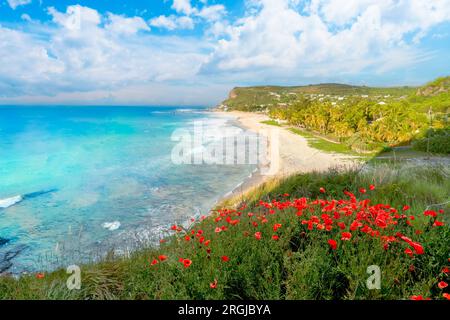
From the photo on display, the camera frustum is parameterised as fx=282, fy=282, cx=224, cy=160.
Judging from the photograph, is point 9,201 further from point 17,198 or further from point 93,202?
point 93,202

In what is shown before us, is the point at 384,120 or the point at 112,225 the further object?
the point at 384,120

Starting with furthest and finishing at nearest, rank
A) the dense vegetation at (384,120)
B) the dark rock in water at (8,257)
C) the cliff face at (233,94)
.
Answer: the cliff face at (233,94) → the dense vegetation at (384,120) → the dark rock in water at (8,257)

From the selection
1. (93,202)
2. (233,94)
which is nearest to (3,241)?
(93,202)

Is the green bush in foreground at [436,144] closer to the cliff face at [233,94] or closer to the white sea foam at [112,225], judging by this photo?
the white sea foam at [112,225]

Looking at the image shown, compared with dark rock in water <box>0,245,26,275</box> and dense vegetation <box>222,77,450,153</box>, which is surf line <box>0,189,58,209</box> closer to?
dark rock in water <box>0,245,26,275</box>

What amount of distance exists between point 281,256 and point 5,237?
35.7 ft

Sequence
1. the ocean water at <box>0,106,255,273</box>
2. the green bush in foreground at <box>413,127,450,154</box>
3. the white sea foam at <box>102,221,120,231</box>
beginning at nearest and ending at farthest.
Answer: the ocean water at <box>0,106,255,273</box> → the white sea foam at <box>102,221,120,231</box> → the green bush in foreground at <box>413,127,450,154</box>

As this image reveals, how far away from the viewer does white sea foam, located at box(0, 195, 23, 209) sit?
13.6m

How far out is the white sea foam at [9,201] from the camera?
44.7 feet

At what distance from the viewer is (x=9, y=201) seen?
1435 centimetres

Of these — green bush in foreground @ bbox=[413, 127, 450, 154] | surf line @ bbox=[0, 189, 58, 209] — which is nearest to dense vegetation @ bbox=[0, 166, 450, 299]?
surf line @ bbox=[0, 189, 58, 209]

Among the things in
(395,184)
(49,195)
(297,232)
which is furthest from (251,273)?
(49,195)

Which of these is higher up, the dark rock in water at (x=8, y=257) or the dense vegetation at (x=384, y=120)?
the dense vegetation at (x=384, y=120)

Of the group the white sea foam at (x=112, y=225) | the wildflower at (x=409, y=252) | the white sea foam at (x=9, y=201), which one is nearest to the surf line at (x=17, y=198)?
the white sea foam at (x=9, y=201)
